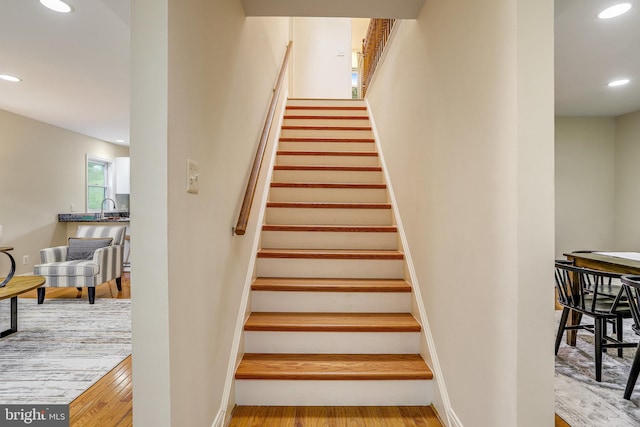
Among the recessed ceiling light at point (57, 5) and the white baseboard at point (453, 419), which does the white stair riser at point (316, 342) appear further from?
the recessed ceiling light at point (57, 5)

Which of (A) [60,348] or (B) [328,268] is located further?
(A) [60,348]

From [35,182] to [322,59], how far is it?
5.31 meters

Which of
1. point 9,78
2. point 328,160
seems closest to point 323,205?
point 328,160

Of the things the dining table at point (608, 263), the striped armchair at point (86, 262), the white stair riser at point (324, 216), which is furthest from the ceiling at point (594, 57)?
the striped armchair at point (86, 262)

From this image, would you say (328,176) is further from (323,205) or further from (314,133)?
(314,133)

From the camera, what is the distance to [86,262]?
3.96 meters

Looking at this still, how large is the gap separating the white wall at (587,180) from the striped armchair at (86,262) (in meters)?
6.16

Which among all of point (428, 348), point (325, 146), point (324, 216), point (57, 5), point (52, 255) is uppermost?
point (57, 5)

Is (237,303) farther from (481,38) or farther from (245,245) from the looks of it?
(481,38)

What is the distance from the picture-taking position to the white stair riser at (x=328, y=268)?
2541mm

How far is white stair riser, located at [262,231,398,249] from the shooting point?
9.16 ft

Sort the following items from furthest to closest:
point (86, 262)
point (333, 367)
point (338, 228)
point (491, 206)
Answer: point (86, 262)
point (338, 228)
point (333, 367)
point (491, 206)

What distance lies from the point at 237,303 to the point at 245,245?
41 centimetres

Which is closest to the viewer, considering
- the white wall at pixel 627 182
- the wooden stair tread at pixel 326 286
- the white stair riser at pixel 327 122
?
the wooden stair tread at pixel 326 286
